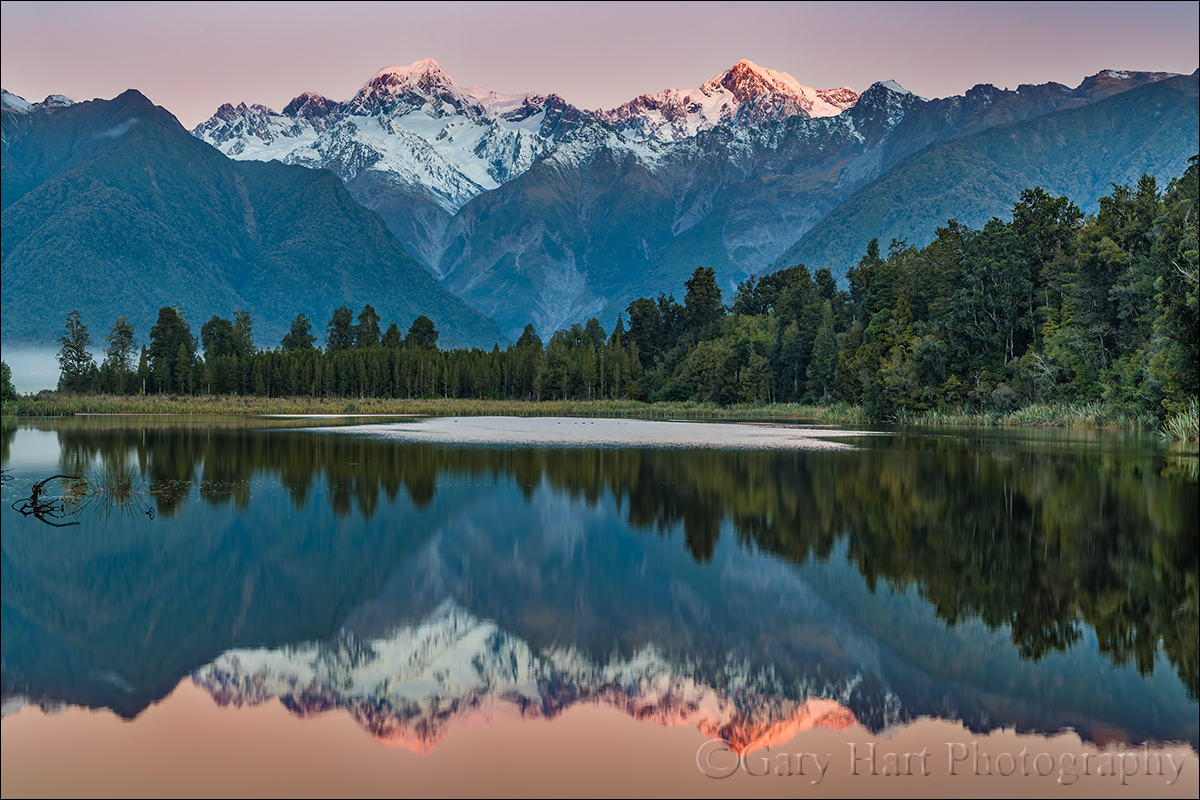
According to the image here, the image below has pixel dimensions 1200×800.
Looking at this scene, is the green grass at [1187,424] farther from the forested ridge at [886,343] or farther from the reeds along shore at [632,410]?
the forested ridge at [886,343]

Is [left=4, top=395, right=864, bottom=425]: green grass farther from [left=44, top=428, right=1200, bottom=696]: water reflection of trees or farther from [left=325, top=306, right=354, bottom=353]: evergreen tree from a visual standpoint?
[left=44, top=428, right=1200, bottom=696]: water reflection of trees

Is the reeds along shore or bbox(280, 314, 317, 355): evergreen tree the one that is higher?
bbox(280, 314, 317, 355): evergreen tree

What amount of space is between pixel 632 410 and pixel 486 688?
135675 millimetres

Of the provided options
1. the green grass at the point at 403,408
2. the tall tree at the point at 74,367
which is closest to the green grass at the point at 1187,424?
the green grass at the point at 403,408

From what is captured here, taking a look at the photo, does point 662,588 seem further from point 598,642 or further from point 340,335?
point 340,335

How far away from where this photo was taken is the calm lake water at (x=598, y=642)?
33.8 ft

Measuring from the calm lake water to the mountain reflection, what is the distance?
0.28 ft

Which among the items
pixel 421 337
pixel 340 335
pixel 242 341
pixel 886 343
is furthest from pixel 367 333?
pixel 886 343

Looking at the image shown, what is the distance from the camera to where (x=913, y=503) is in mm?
30188

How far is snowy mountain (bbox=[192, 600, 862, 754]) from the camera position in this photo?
1159cm

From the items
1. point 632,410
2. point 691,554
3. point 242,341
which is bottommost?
point 691,554

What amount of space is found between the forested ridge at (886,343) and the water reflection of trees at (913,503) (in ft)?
76.4

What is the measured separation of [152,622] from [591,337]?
174410 mm

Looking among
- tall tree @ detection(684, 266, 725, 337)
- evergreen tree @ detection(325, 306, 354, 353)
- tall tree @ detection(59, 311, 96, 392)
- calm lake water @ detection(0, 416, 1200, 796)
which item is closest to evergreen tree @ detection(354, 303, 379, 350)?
evergreen tree @ detection(325, 306, 354, 353)
